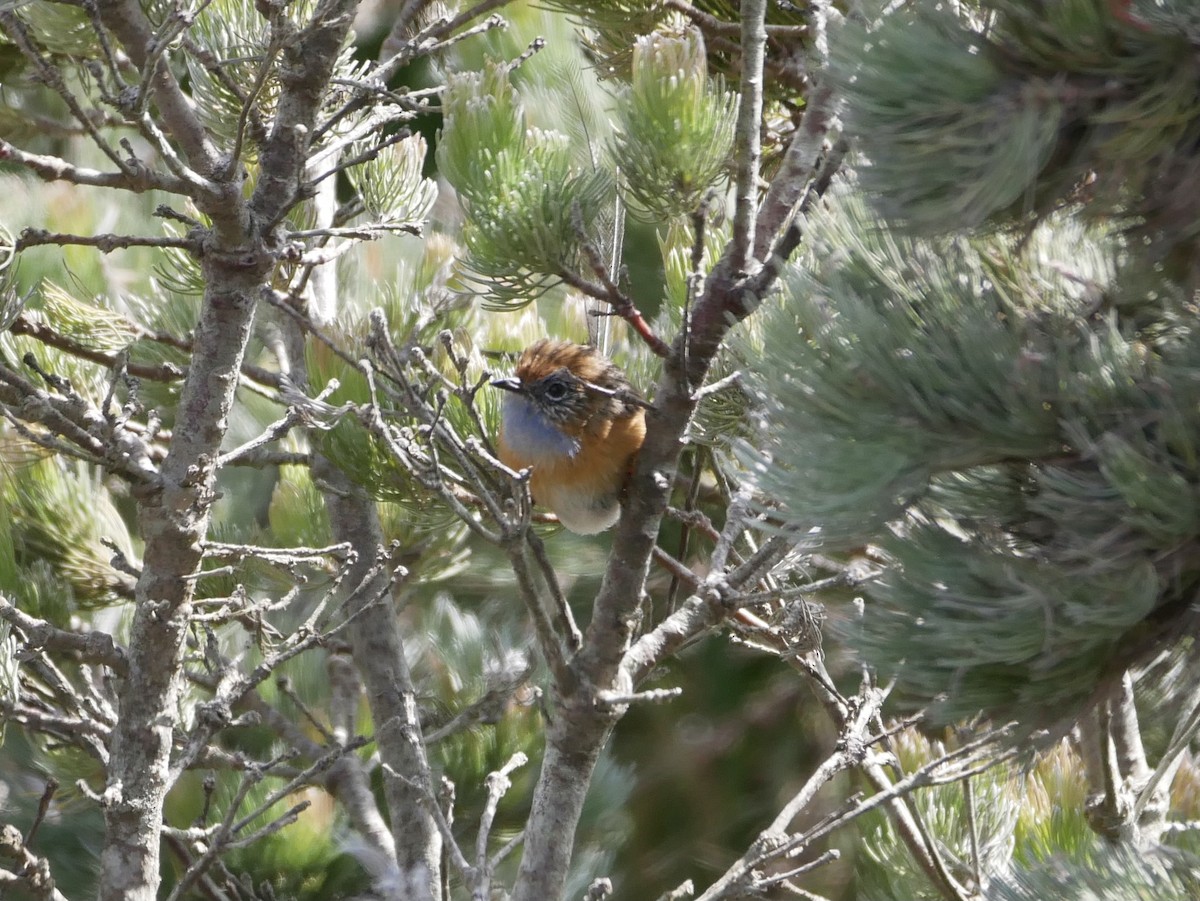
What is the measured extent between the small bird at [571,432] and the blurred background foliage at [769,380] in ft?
0.32

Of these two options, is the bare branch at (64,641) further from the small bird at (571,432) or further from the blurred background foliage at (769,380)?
the small bird at (571,432)

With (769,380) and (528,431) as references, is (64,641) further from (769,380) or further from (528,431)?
(769,380)

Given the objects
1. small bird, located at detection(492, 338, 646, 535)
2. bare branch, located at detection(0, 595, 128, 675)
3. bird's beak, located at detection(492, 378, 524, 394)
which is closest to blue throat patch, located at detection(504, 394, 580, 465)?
small bird, located at detection(492, 338, 646, 535)

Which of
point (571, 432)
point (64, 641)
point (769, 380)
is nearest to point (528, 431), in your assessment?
point (571, 432)

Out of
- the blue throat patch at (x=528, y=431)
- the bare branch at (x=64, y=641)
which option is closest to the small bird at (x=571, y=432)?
the blue throat patch at (x=528, y=431)

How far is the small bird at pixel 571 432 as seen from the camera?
2.45m

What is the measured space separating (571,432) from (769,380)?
A: 49.5 inches

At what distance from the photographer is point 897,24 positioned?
113 centimetres

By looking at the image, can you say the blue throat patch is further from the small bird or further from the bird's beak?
the bird's beak

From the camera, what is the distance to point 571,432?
98.0 inches

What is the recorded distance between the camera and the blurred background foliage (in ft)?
3.57

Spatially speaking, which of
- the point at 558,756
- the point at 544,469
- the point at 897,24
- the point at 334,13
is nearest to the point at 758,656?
the point at 544,469

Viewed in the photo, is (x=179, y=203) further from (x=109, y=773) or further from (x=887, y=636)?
(x=887, y=636)

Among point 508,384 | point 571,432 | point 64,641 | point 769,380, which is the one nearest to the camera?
point 769,380
